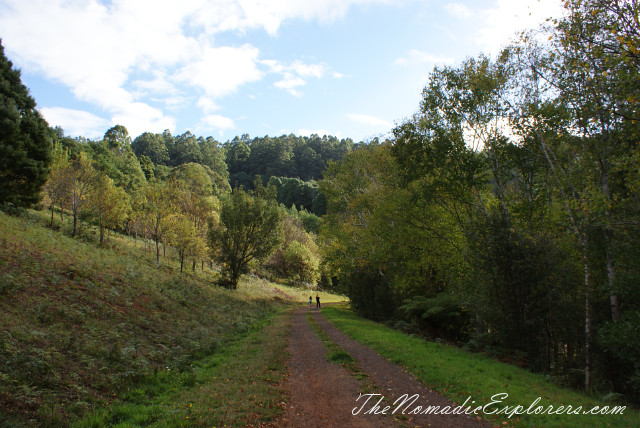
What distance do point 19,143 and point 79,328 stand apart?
777 inches

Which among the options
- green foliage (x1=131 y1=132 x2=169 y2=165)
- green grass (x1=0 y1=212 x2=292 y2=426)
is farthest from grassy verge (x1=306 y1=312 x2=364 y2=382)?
green foliage (x1=131 y1=132 x2=169 y2=165)

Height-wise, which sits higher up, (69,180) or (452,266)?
(69,180)

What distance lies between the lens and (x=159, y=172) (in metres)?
94.8

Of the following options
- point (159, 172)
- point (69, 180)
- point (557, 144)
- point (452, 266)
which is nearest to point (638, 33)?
point (557, 144)

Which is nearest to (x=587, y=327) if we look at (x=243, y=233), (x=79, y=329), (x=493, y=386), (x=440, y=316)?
(x=493, y=386)

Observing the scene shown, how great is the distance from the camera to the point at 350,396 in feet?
26.2

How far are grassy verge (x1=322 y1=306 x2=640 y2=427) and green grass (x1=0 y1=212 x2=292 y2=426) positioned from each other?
24.4ft

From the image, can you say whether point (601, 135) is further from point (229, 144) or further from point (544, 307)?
point (229, 144)

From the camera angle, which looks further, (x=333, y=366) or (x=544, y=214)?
(x=544, y=214)

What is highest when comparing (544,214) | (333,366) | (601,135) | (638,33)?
(638,33)

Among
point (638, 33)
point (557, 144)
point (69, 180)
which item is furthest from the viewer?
point (69, 180)

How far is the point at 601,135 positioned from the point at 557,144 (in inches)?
110

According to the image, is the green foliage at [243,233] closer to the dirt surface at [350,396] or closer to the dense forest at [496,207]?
the dense forest at [496,207]

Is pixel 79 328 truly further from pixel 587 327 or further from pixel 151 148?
pixel 151 148
